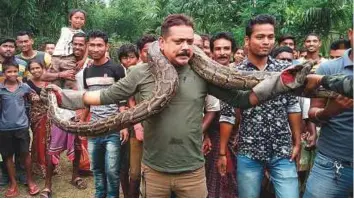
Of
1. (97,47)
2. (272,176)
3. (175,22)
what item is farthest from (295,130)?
(97,47)

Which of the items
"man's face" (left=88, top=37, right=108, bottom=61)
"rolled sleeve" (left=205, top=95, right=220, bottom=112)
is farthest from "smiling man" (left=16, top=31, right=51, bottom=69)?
"rolled sleeve" (left=205, top=95, right=220, bottom=112)

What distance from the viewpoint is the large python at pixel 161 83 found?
125 inches

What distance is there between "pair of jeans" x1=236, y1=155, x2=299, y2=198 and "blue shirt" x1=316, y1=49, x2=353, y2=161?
0.48m

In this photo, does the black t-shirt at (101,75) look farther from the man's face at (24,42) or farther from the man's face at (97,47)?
the man's face at (24,42)

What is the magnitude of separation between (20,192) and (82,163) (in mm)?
1104

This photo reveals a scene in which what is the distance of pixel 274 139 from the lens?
376 centimetres

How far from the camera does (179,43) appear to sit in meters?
3.22

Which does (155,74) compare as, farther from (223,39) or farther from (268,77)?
(223,39)

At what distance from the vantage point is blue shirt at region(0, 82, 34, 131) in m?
5.93

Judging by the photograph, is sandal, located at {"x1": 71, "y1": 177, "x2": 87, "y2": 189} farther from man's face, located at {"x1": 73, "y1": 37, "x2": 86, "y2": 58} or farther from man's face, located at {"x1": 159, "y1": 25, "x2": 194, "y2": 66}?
man's face, located at {"x1": 159, "y1": 25, "x2": 194, "y2": 66}

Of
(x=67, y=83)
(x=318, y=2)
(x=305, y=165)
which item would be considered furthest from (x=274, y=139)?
(x=318, y=2)

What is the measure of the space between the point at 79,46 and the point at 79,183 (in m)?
2.16

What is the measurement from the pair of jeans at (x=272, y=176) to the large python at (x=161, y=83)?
2.84 feet

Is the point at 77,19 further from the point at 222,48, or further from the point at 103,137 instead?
the point at 222,48
